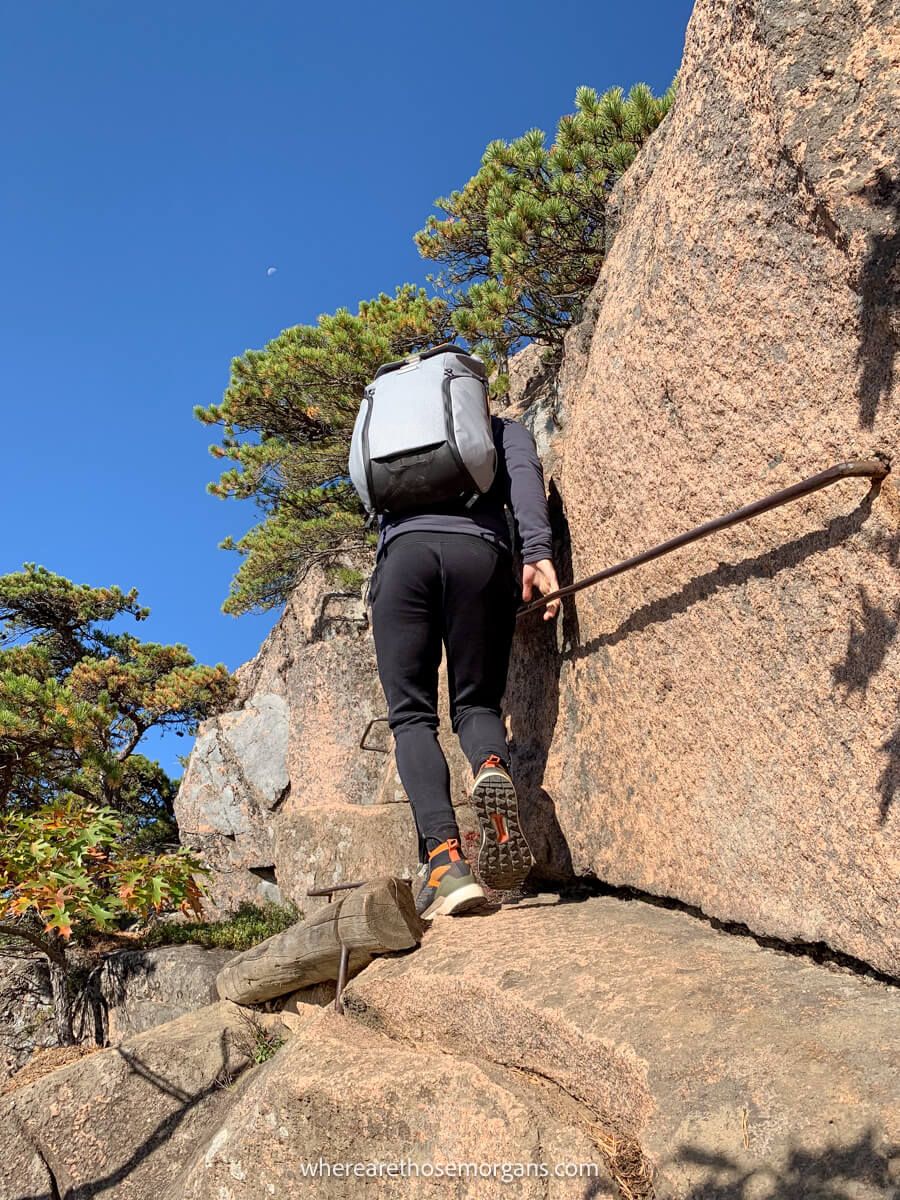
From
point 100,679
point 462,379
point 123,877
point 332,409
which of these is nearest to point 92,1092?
point 123,877

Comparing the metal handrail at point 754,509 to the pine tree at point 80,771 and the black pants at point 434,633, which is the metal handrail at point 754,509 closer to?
the black pants at point 434,633

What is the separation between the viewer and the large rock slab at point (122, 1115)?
3691 millimetres

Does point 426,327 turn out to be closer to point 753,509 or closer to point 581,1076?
point 753,509

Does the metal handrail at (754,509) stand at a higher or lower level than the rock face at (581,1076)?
higher

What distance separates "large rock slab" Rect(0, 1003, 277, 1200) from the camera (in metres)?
3.69

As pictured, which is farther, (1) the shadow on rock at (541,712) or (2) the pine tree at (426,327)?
(2) the pine tree at (426,327)

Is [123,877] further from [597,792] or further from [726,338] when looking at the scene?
[726,338]

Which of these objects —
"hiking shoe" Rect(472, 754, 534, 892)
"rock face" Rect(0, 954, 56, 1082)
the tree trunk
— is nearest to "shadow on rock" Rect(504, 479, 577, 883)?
"hiking shoe" Rect(472, 754, 534, 892)

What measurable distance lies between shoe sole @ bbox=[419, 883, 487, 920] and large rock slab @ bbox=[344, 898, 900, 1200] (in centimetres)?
14

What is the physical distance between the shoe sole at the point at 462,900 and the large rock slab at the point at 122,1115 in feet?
4.41

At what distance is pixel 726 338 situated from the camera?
264 centimetres

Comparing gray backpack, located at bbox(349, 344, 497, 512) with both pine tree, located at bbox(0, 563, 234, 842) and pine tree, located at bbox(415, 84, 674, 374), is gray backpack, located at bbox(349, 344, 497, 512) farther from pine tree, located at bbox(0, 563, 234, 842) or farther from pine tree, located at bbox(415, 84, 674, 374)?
pine tree, located at bbox(0, 563, 234, 842)

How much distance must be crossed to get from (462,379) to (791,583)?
6.00 ft

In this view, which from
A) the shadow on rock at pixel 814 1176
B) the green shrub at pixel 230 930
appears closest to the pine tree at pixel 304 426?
the green shrub at pixel 230 930
